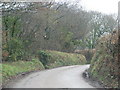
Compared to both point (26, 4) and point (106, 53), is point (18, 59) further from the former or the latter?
point (26, 4)

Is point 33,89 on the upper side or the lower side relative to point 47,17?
lower

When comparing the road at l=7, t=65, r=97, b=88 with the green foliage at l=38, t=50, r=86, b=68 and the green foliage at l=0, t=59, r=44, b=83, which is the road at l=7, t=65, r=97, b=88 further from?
the green foliage at l=38, t=50, r=86, b=68

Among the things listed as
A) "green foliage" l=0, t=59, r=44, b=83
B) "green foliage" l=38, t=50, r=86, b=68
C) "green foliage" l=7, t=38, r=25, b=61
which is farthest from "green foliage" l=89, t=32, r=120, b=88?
"green foliage" l=38, t=50, r=86, b=68

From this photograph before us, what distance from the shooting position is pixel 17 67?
81.0 feet

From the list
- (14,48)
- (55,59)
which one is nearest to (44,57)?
(55,59)

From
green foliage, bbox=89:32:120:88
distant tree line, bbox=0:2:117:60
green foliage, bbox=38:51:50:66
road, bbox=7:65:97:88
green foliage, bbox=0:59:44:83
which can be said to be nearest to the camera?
road, bbox=7:65:97:88

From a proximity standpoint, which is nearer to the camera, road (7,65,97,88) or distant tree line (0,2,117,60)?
road (7,65,97,88)

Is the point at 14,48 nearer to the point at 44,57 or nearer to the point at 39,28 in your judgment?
the point at 39,28

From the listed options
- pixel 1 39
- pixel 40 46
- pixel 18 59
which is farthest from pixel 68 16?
pixel 1 39

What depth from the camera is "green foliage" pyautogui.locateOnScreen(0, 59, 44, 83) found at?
20.4m

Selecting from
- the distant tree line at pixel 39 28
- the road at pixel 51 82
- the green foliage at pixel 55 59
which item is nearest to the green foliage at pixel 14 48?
the distant tree line at pixel 39 28

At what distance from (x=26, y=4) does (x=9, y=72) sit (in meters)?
7.95

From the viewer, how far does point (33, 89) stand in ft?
43.8

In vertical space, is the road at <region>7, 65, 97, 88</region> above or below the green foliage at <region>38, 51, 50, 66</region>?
above
